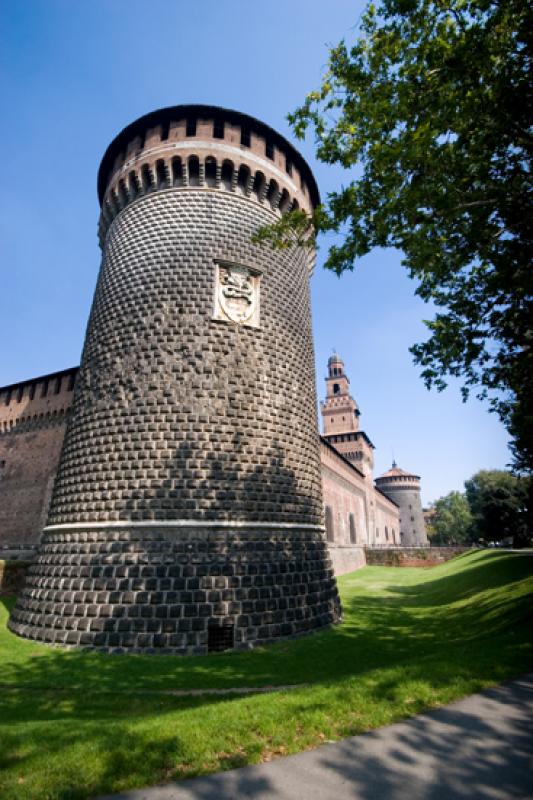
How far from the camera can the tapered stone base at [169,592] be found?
984 cm

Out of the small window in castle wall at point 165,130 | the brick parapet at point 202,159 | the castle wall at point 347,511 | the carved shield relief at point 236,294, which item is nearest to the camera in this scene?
the carved shield relief at point 236,294

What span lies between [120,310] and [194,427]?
4968mm

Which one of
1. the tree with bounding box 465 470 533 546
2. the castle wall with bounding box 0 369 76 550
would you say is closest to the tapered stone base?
the castle wall with bounding box 0 369 76 550

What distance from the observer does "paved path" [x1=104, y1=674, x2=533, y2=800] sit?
3312 mm

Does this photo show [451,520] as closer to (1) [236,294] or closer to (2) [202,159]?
(1) [236,294]

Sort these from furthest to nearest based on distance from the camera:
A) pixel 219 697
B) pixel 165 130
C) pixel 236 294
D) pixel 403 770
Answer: pixel 165 130
pixel 236 294
pixel 219 697
pixel 403 770

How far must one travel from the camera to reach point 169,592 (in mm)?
10078

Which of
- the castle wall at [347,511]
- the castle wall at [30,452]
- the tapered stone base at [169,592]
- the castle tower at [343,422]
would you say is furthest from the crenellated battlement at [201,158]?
the castle tower at [343,422]

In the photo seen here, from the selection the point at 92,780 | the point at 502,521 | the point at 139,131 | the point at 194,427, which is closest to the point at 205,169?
the point at 139,131

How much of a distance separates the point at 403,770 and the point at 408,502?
73302 millimetres

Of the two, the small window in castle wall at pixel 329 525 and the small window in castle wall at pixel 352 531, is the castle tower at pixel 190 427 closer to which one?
the small window in castle wall at pixel 329 525

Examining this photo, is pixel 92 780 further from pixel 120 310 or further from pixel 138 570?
pixel 120 310

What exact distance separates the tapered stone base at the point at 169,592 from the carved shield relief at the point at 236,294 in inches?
257

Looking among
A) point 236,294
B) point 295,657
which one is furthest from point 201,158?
point 295,657
